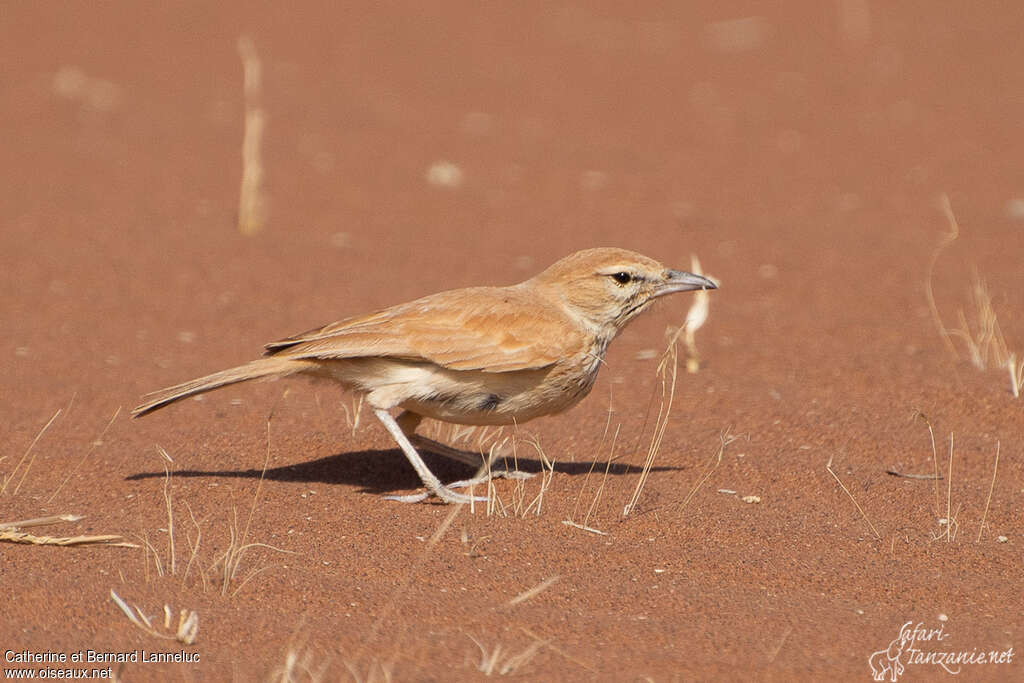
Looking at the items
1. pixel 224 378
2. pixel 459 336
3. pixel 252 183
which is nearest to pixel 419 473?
pixel 459 336

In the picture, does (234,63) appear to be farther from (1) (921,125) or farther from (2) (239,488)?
(2) (239,488)

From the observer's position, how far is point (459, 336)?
231 inches

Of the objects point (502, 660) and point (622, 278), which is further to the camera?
point (622, 278)

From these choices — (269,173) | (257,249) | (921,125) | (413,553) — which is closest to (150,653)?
(413,553)

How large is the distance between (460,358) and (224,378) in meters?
1.00

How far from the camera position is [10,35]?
18.3m

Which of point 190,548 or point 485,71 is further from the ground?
point 190,548

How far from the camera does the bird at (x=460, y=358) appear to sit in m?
5.80

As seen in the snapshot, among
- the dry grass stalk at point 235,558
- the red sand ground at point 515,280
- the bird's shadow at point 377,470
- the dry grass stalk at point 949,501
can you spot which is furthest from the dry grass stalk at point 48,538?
the dry grass stalk at point 949,501

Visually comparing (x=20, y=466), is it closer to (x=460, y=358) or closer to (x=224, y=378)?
(x=224, y=378)

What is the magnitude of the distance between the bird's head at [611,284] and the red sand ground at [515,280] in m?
0.76

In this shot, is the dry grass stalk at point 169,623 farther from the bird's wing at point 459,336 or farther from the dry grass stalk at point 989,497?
the dry grass stalk at point 989,497

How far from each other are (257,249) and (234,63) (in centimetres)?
751

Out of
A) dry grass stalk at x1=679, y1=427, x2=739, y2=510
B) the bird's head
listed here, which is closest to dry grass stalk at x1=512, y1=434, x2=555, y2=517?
dry grass stalk at x1=679, y1=427, x2=739, y2=510
